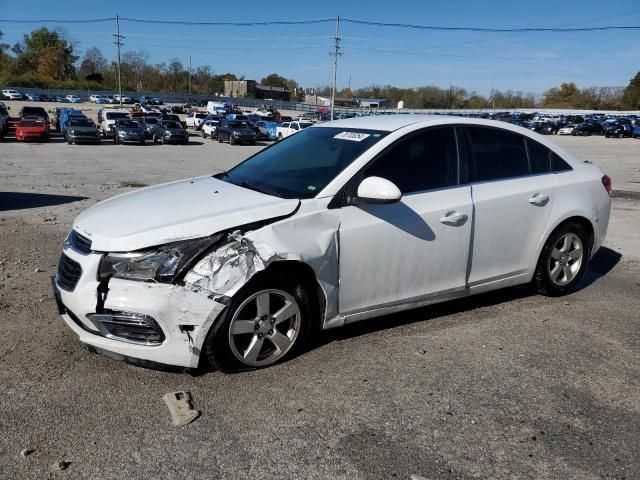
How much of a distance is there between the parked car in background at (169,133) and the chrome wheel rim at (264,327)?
31393 millimetres

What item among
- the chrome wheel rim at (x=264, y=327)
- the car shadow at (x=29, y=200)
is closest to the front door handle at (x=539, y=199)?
the chrome wheel rim at (x=264, y=327)

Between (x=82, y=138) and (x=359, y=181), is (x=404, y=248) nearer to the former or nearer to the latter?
(x=359, y=181)

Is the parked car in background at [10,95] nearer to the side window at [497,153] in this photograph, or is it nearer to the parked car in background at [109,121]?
the parked car in background at [109,121]

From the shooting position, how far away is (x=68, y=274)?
11.4 feet

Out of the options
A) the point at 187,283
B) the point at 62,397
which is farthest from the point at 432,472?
the point at 62,397

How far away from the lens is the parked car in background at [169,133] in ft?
109

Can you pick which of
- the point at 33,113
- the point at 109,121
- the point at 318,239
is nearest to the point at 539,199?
the point at 318,239

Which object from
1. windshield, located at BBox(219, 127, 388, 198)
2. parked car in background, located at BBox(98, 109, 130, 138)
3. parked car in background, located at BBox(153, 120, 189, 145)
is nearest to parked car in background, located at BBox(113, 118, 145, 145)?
parked car in background, located at BBox(98, 109, 130, 138)

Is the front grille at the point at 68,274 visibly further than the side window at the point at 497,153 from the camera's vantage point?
No

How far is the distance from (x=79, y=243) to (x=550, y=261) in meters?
3.94

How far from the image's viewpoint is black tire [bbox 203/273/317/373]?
332 cm

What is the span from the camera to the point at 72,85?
4542 inches

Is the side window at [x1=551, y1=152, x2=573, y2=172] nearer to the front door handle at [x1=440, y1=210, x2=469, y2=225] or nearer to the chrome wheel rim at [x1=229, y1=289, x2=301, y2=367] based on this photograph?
the front door handle at [x1=440, y1=210, x2=469, y2=225]

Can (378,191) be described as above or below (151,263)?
above
